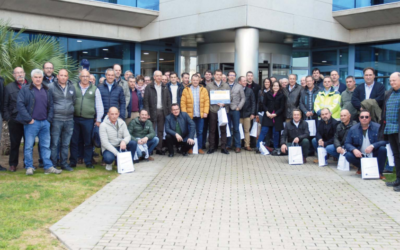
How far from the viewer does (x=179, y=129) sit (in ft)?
36.4

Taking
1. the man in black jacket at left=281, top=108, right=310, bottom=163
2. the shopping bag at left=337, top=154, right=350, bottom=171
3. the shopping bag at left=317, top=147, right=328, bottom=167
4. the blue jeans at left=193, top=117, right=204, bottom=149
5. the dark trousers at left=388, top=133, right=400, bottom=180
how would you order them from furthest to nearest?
the blue jeans at left=193, top=117, right=204, bottom=149 < the man in black jacket at left=281, top=108, right=310, bottom=163 < the shopping bag at left=317, top=147, right=328, bottom=167 < the shopping bag at left=337, top=154, right=350, bottom=171 < the dark trousers at left=388, top=133, right=400, bottom=180

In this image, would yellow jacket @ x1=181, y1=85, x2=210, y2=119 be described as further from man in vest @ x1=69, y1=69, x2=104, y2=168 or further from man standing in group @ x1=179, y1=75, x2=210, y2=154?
man in vest @ x1=69, y1=69, x2=104, y2=168

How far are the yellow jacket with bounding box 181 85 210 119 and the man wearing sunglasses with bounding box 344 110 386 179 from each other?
4025 mm

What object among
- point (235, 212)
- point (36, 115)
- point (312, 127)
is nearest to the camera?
point (235, 212)

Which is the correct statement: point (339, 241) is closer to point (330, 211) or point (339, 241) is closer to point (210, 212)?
point (330, 211)

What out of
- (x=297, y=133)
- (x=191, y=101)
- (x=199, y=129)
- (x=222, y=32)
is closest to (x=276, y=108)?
(x=297, y=133)

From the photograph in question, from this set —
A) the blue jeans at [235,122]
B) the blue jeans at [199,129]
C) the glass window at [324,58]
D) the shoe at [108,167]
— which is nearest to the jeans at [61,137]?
the shoe at [108,167]

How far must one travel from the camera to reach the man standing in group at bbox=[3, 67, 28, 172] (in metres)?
8.34

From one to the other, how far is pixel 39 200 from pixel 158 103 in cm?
529

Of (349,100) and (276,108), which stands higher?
(349,100)

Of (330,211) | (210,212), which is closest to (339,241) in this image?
(330,211)

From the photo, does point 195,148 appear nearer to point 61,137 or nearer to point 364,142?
point 61,137

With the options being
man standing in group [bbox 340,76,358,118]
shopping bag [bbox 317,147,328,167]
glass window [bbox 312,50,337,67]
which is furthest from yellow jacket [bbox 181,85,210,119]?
glass window [bbox 312,50,337,67]

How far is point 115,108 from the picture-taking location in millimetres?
9242
